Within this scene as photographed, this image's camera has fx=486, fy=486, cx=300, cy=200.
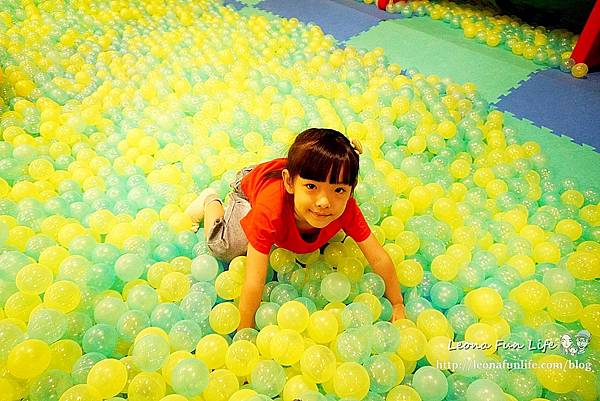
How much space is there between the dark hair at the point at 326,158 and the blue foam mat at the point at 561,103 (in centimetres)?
148

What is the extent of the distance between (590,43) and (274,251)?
215 centimetres

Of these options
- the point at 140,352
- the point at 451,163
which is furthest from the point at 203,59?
the point at 140,352

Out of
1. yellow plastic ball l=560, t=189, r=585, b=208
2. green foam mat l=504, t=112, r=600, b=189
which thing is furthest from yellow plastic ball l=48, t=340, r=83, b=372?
green foam mat l=504, t=112, r=600, b=189

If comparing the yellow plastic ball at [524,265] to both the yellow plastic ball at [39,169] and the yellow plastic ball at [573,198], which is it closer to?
the yellow plastic ball at [573,198]

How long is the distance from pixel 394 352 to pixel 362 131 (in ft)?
3.28

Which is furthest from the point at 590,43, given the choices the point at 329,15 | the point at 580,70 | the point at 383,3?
the point at 329,15

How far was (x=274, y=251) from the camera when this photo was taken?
54.4 inches

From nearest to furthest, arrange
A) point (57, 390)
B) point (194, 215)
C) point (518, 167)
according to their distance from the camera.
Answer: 1. point (57, 390)
2. point (194, 215)
3. point (518, 167)

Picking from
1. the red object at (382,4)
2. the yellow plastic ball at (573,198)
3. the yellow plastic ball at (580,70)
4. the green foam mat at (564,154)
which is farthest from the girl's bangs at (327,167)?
the red object at (382,4)

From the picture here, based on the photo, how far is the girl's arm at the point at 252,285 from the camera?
48.3 inches

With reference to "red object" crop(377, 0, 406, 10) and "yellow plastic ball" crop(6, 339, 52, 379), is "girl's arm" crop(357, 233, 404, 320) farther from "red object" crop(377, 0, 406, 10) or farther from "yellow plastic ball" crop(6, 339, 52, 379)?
"red object" crop(377, 0, 406, 10)

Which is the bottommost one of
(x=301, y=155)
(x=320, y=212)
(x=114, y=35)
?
(x=114, y=35)

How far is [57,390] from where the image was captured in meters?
1.06

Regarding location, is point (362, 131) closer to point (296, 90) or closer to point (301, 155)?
point (296, 90)
